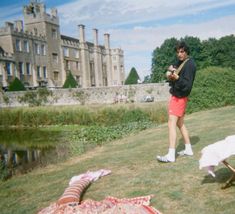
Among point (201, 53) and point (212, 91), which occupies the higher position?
point (201, 53)

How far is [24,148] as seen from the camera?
54.9ft

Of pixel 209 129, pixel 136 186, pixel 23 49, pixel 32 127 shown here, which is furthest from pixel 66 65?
pixel 136 186

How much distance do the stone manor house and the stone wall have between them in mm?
7815

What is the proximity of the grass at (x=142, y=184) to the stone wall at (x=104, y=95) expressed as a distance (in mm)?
24863

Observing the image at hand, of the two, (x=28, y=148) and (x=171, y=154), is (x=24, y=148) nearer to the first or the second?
(x=28, y=148)

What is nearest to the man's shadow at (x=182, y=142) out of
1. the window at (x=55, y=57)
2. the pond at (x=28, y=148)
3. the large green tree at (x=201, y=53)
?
the pond at (x=28, y=148)

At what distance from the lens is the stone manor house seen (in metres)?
47.2

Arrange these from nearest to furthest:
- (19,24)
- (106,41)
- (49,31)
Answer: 1. (19,24)
2. (49,31)
3. (106,41)

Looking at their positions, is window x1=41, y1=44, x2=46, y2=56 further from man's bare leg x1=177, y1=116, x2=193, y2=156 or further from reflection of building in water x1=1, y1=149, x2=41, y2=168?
man's bare leg x1=177, y1=116, x2=193, y2=156

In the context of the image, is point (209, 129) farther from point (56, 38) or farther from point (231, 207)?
point (56, 38)

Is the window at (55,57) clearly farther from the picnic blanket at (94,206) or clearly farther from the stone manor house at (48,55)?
the picnic blanket at (94,206)

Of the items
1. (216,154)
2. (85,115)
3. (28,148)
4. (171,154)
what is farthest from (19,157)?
(216,154)

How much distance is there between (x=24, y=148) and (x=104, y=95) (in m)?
19.3

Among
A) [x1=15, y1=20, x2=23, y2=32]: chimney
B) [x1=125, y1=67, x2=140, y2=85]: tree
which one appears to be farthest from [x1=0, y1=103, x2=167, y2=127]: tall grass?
[x1=15, y1=20, x2=23, y2=32]: chimney
